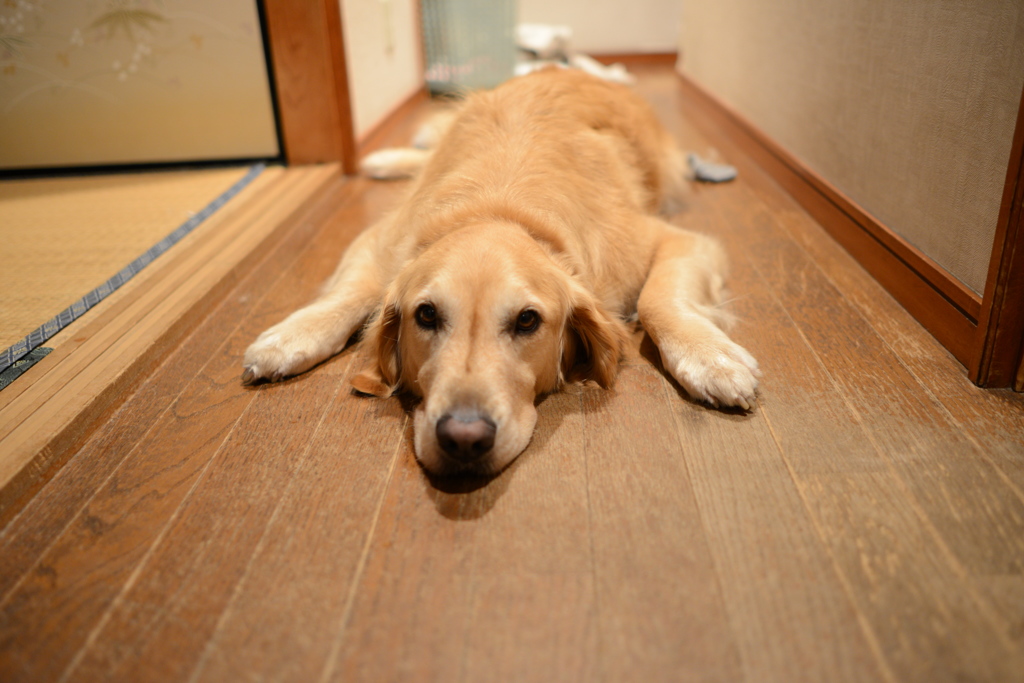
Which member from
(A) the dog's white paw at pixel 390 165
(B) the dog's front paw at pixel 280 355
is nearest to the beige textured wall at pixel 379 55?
(A) the dog's white paw at pixel 390 165

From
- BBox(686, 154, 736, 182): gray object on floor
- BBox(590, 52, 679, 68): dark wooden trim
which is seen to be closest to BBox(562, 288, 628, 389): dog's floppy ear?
BBox(686, 154, 736, 182): gray object on floor

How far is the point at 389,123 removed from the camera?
4750 mm

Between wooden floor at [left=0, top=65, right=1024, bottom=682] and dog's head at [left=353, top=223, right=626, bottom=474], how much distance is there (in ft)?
0.27

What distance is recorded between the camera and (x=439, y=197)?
1957 mm

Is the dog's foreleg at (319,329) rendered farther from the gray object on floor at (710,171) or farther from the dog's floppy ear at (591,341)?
the gray object on floor at (710,171)

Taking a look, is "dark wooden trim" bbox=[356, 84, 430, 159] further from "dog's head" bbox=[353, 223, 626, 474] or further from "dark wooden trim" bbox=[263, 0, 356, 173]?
"dog's head" bbox=[353, 223, 626, 474]

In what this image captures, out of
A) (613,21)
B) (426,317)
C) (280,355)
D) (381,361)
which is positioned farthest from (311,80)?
(613,21)

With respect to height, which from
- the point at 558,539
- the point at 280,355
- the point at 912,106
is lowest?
the point at 558,539

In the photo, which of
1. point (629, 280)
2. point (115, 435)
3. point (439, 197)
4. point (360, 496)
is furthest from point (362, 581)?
point (629, 280)

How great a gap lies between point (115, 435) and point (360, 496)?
27.5 inches

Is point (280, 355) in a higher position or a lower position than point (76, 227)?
lower

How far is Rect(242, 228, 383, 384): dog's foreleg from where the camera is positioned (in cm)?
186

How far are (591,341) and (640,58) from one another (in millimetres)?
7097

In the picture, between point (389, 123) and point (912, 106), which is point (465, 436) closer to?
point (912, 106)
